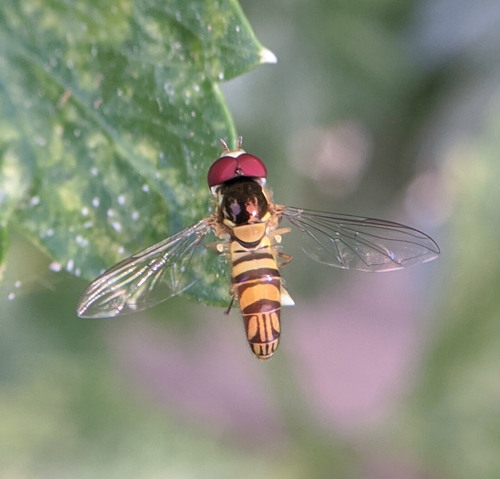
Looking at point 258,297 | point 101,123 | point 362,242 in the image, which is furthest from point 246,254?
point 101,123

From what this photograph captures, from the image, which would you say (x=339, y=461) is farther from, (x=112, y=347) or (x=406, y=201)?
(x=406, y=201)

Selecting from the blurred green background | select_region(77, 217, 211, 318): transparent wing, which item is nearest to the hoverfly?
select_region(77, 217, 211, 318): transparent wing

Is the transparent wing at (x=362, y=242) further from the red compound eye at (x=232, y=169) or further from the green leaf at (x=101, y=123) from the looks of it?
the green leaf at (x=101, y=123)

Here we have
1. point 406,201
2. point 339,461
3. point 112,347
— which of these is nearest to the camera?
point 112,347

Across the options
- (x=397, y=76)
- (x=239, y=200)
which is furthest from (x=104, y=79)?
(x=397, y=76)

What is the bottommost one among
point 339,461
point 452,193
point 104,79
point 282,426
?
point 339,461

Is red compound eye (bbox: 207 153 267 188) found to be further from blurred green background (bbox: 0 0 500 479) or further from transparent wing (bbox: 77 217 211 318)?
blurred green background (bbox: 0 0 500 479)

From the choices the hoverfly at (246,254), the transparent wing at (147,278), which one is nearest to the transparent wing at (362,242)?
the hoverfly at (246,254)

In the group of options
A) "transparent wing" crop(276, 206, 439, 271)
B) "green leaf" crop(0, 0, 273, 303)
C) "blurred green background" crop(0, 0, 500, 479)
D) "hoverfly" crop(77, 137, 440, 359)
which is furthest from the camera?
"blurred green background" crop(0, 0, 500, 479)
